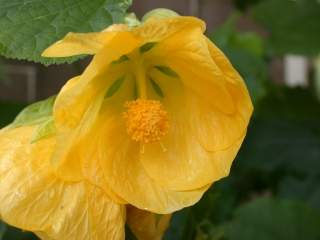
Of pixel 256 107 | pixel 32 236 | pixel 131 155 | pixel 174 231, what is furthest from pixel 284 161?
pixel 131 155

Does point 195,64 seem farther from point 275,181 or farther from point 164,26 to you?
point 275,181

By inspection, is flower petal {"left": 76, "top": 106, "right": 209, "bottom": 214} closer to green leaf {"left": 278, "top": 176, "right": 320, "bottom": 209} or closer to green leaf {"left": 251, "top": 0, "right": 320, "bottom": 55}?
green leaf {"left": 278, "top": 176, "right": 320, "bottom": 209}

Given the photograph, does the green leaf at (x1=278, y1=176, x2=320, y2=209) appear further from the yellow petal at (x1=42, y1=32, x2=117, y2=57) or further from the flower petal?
the yellow petal at (x1=42, y1=32, x2=117, y2=57)

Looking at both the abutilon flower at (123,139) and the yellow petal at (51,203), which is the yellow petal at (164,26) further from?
the yellow petal at (51,203)

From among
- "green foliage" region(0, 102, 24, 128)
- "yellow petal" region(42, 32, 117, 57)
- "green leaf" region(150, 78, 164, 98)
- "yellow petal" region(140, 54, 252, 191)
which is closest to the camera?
"yellow petal" region(42, 32, 117, 57)

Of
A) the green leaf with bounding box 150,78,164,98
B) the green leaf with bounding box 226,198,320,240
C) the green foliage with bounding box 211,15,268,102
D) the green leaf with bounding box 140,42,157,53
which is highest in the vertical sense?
the green leaf with bounding box 140,42,157,53

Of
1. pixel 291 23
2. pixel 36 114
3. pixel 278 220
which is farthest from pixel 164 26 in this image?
pixel 291 23

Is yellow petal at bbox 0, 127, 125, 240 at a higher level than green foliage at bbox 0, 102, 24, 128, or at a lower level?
higher

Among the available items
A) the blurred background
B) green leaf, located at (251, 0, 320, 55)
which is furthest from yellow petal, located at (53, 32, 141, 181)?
green leaf, located at (251, 0, 320, 55)

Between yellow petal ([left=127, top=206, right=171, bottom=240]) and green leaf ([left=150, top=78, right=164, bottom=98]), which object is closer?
yellow petal ([left=127, top=206, right=171, bottom=240])

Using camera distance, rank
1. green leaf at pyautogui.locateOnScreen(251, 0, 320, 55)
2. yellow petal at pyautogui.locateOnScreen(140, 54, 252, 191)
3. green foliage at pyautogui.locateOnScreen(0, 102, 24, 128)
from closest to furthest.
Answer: yellow petal at pyautogui.locateOnScreen(140, 54, 252, 191) → green foliage at pyautogui.locateOnScreen(0, 102, 24, 128) → green leaf at pyautogui.locateOnScreen(251, 0, 320, 55)
